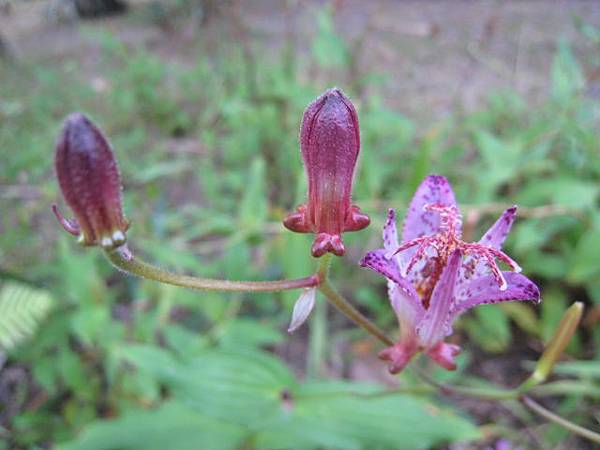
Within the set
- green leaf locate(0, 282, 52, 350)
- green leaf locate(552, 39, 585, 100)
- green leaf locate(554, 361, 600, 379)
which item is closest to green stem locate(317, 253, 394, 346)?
green leaf locate(554, 361, 600, 379)

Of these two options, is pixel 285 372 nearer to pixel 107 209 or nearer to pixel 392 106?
pixel 107 209

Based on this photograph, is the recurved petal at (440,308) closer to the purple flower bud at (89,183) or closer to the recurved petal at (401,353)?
the recurved petal at (401,353)

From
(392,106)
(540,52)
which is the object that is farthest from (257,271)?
(540,52)

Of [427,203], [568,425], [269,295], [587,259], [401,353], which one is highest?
[427,203]

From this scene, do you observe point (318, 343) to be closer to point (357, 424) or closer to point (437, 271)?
point (357, 424)

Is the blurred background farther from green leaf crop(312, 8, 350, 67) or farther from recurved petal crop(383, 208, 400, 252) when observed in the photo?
recurved petal crop(383, 208, 400, 252)

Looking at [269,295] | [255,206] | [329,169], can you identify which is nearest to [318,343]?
[269,295]
